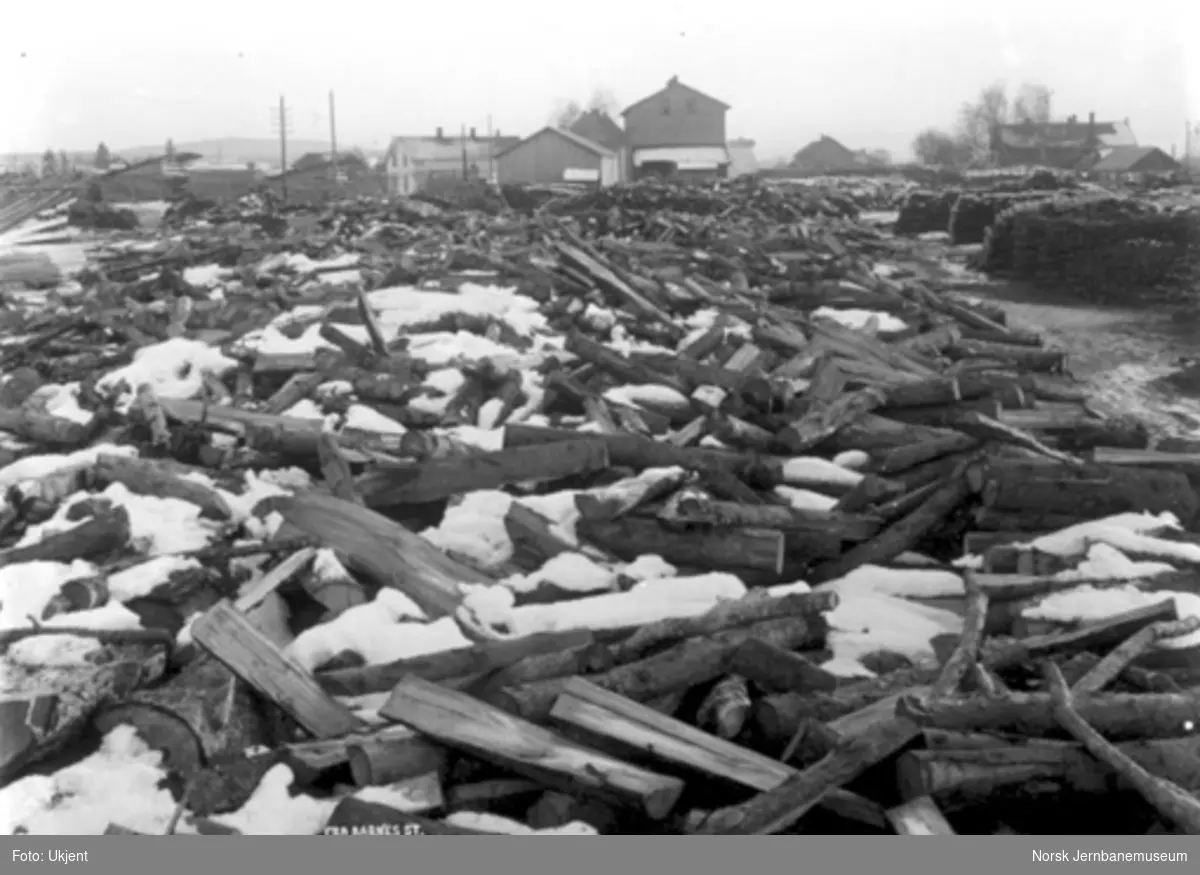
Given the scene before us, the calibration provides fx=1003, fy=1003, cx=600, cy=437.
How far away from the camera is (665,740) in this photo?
11.7 feet

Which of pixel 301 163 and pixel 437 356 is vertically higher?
pixel 301 163

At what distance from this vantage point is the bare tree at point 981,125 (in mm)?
55031

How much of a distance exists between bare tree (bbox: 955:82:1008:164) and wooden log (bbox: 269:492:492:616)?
52290 mm

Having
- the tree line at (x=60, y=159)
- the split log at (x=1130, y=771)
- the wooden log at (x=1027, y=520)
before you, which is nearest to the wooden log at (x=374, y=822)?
the split log at (x=1130, y=771)

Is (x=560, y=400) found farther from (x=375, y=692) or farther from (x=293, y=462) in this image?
(x=375, y=692)

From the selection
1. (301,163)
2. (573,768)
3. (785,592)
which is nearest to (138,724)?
(573,768)

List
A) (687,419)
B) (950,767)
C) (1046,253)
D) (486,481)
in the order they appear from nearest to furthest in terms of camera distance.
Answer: (950,767)
(486,481)
(687,419)
(1046,253)

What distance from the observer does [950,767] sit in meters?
3.40

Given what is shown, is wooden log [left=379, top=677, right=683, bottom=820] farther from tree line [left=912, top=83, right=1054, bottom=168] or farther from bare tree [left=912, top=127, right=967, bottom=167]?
bare tree [left=912, top=127, right=967, bottom=167]

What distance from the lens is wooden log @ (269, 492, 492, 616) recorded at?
16.5 feet

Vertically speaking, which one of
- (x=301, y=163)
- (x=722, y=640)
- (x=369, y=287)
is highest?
(x=301, y=163)

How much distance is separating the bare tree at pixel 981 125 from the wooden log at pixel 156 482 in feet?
170

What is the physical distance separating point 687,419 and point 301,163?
43.6 metres

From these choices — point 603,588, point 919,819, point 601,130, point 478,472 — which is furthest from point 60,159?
point 601,130
